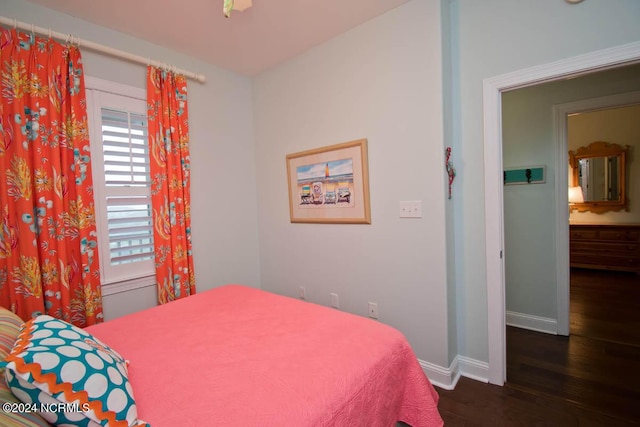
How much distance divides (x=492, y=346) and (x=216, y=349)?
73.0 inches

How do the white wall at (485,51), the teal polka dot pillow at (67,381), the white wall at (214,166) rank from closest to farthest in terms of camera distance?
the teal polka dot pillow at (67,381) → the white wall at (485,51) → the white wall at (214,166)

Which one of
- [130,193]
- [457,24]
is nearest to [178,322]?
[130,193]

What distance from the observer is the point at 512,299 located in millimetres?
2963

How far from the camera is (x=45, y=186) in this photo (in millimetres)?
1876

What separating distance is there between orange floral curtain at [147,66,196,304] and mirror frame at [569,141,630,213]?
19.7 feet

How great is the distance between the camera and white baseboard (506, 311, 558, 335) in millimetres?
2754

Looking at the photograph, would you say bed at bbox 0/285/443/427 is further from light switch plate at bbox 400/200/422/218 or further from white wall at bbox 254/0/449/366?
light switch plate at bbox 400/200/422/218

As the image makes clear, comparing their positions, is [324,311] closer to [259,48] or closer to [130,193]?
[130,193]

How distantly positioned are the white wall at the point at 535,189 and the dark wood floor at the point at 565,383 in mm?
388

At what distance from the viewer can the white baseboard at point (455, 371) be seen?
204 centimetres

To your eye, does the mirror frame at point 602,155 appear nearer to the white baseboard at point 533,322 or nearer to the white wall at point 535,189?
the white wall at point 535,189

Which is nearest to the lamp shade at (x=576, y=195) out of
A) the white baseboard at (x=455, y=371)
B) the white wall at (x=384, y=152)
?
the white baseboard at (x=455, y=371)

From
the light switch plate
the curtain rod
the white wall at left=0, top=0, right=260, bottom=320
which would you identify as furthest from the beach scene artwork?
the curtain rod

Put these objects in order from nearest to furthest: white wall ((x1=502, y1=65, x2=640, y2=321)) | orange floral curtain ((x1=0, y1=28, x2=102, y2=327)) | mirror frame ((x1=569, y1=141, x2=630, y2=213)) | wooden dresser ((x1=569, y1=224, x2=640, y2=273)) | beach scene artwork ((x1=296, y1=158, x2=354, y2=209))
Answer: orange floral curtain ((x1=0, y1=28, x2=102, y2=327))
beach scene artwork ((x1=296, y1=158, x2=354, y2=209))
white wall ((x1=502, y1=65, x2=640, y2=321))
wooden dresser ((x1=569, y1=224, x2=640, y2=273))
mirror frame ((x1=569, y1=141, x2=630, y2=213))
